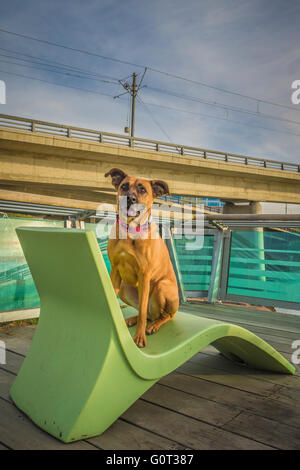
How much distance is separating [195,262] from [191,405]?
403 cm

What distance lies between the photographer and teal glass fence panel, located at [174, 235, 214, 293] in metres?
6.04

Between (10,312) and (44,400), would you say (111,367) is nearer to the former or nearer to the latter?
(44,400)

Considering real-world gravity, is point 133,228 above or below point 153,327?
above

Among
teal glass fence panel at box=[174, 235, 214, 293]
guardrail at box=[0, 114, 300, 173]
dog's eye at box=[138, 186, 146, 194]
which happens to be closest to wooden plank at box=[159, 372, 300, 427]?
dog's eye at box=[138, 186, 146, 194]

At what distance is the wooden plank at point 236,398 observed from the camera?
2.10m

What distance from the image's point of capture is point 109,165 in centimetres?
1823

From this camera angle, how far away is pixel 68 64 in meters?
25.4

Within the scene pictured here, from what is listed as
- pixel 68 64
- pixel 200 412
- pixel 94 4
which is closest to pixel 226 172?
pixel 94 4

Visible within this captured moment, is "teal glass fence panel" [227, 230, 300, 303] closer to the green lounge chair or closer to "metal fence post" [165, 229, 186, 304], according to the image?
"metal fence post" [165, 229, 186, 304]

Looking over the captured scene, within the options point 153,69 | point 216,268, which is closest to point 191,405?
point 216,268

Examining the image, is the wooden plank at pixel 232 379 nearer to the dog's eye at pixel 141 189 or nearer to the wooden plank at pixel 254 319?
the dog's eye at pixel 141 189

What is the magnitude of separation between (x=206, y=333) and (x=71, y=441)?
3.32ft

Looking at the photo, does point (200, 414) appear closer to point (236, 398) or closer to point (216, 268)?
point (236, 398)

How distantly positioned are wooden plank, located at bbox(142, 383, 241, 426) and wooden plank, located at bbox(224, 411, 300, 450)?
69 millimetres
